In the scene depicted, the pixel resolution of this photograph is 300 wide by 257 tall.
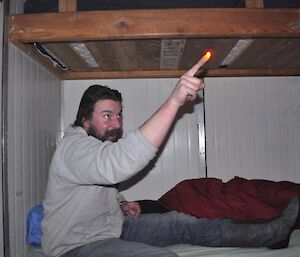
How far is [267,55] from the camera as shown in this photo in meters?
2.18

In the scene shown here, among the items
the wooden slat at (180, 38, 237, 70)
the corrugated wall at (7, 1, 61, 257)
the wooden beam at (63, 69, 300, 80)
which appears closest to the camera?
the corrugated wall at (7, 1, 61, 257)

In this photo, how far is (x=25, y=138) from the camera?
5.63 feet

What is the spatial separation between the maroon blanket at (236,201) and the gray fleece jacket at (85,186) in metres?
0.50

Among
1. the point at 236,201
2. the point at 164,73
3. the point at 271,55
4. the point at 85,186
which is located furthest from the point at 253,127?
the point at 85,186

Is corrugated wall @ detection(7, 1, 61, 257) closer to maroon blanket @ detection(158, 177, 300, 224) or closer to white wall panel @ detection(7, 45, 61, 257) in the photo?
white wall panel @ detection(7, 45, 61, 257)

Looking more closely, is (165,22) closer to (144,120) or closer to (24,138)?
(24,138)

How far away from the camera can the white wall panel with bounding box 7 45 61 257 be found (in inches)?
60.0

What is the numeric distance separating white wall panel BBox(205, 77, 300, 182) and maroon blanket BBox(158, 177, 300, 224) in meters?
0.58

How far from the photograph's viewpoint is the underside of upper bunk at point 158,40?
4.81 ft

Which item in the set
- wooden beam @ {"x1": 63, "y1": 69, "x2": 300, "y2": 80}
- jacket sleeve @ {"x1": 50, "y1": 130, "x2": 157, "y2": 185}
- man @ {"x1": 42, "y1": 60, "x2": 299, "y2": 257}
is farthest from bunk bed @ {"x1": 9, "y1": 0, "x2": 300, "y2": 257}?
wooden beam @ {"x1": 63, "y1": 69, "x2": 300, "y2": 80}

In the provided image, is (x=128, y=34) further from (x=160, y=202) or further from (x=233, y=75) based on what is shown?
(x=233, y=75)

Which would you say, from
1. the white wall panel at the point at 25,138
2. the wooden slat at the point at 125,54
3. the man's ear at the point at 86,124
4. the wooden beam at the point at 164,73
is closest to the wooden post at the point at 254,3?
the wooden slat at the point at 125,54

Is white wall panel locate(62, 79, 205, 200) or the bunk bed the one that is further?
white wall panel locate(62, 79, 205, 200)

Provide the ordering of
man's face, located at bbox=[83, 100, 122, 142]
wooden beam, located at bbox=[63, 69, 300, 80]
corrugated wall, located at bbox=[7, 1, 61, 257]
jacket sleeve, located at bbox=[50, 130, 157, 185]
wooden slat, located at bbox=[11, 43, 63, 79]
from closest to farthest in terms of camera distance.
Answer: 1. jacket sleeve, located at bbox=[50, 130, 157, 185]
2. man's face, located at bbox=[83, 100, 122, 142]
3. corrugated wall, located at bbox=[7, 1, 61, 257]
4. wooden slat, located at bbox=[11, 43, 63, 79]
5. wooden beam, located at bbox=[63, 69, 300, 80]
